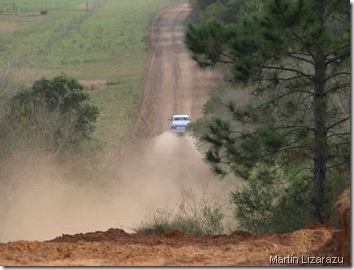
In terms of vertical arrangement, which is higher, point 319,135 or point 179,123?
point 319,135

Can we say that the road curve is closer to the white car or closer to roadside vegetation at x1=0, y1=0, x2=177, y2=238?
roadside vegetation at x1=0, y1=0, x2=177, y2=238

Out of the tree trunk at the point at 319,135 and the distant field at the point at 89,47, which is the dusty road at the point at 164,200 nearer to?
the distant field at the point at 89,47

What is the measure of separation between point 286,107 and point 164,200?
18.7 m

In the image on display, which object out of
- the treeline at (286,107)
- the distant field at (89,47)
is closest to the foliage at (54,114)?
the distant field at (89,47)

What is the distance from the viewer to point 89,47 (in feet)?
226

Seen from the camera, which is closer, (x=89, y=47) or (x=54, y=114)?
(x=54, y=114)

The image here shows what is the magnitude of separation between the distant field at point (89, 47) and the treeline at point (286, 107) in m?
23.4

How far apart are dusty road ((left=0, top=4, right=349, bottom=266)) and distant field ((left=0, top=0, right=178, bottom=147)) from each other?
1.28m

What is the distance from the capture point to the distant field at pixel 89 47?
54094 millimetres

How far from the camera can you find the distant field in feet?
177

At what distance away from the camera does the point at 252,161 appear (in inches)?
797

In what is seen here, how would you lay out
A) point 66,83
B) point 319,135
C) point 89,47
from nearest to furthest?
point 319,135 → point 66,83 → point 89,47

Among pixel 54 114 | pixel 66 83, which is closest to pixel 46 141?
pixel 54 114

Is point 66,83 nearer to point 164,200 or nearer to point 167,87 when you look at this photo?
point 164,200
